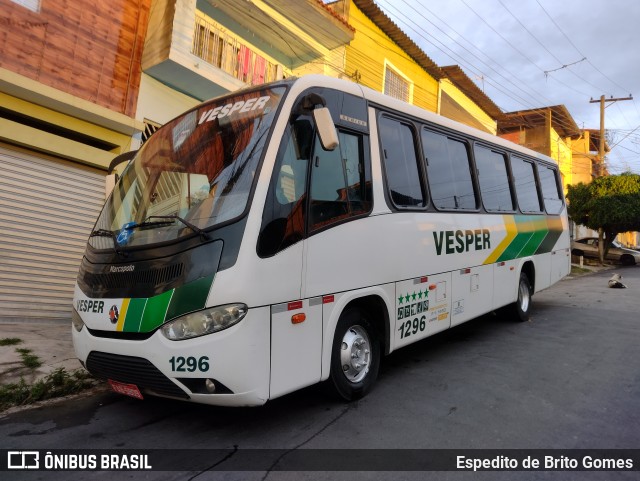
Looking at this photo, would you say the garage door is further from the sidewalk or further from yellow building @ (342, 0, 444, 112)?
yellow building @ (342, 0, 444, 112)

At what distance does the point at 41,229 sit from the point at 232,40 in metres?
6.05

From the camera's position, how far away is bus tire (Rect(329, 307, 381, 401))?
12.3 feet

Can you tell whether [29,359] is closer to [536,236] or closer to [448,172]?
[448,172]

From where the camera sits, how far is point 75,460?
2955 millimetres

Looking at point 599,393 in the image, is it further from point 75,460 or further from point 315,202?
point 75,460

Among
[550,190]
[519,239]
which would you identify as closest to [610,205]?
[550,190]

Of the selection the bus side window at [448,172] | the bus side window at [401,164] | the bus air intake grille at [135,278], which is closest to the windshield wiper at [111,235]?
the bus air intake grille at [135,278]

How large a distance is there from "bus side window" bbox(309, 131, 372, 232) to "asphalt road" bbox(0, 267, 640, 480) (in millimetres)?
1604

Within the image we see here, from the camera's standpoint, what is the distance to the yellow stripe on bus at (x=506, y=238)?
6.41m

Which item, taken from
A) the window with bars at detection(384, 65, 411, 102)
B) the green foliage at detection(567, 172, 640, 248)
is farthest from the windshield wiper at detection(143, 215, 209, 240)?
the green foliage at detection(567, 172, 640, 248)

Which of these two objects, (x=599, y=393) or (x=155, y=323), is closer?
(x=155, y=323)

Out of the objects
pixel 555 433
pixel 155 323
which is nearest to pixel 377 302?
pixel 555 433

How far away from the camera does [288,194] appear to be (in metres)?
3.38

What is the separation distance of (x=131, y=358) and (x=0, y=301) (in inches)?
203
